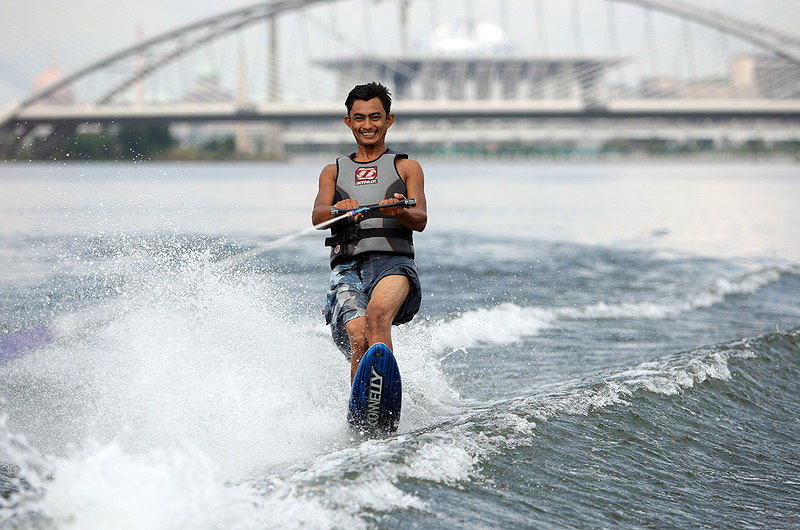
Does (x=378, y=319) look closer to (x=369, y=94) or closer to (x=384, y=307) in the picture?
(x=384, y=307)

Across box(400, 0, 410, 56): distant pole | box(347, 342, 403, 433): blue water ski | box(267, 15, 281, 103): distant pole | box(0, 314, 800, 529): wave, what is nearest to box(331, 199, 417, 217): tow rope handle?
box(347, 342, 403, 433): blue water ski

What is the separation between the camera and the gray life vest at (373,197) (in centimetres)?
527

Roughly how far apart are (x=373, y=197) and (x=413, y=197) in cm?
21

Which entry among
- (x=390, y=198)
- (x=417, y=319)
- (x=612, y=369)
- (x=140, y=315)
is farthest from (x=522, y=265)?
(x=390, y=198)

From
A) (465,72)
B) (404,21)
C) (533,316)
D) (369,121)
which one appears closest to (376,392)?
(369,121)

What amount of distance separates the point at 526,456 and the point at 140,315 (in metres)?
3.17

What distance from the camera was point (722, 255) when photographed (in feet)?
62.0

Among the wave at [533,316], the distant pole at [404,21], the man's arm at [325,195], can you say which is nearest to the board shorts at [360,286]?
the man's arm at [325,195]

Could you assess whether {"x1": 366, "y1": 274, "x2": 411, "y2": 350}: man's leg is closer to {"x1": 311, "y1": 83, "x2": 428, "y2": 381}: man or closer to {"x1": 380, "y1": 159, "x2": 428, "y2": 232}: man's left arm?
{"x1": 311, "y1": 83, "x2": 428, "y2": 381}: man

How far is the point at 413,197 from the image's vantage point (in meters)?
5.18

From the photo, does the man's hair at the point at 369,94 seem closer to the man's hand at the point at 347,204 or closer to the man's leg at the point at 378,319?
the man's hand at the point at 347,204

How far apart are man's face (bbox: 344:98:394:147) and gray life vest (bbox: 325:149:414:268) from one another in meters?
0.11

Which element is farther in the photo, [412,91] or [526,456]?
[412,91]

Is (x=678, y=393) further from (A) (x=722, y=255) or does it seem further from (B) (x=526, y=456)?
(A) (x=722, y=255)
